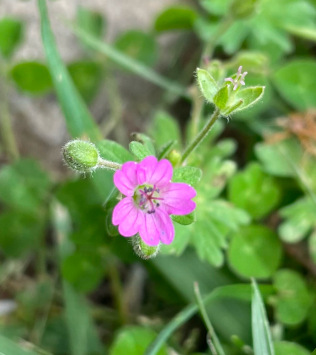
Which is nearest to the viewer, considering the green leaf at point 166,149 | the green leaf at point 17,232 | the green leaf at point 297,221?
the green leaf at point 166,149

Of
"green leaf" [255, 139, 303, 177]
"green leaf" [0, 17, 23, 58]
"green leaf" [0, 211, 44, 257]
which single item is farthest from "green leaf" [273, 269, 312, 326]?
"green leaf" [0, 17, 23, 58]

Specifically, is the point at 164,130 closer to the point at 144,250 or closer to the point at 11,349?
the point at 144,250

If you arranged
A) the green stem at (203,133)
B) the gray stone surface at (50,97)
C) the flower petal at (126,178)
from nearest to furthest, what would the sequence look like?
the flower petal at (126,178) < the green stem at (203,133) < the gray stone surface at (50,97)

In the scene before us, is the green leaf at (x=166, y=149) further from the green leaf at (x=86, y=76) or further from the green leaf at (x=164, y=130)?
the green leaf at (x=86, y=76)

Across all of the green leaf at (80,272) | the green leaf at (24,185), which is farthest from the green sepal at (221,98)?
the green leaf at (24,185)

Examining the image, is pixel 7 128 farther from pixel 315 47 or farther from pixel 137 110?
pixel 315 47

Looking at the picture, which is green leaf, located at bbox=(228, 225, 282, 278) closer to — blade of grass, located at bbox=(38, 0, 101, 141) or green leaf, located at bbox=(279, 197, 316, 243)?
green leaf, located at bbox=(279, 197, 316, 243)
